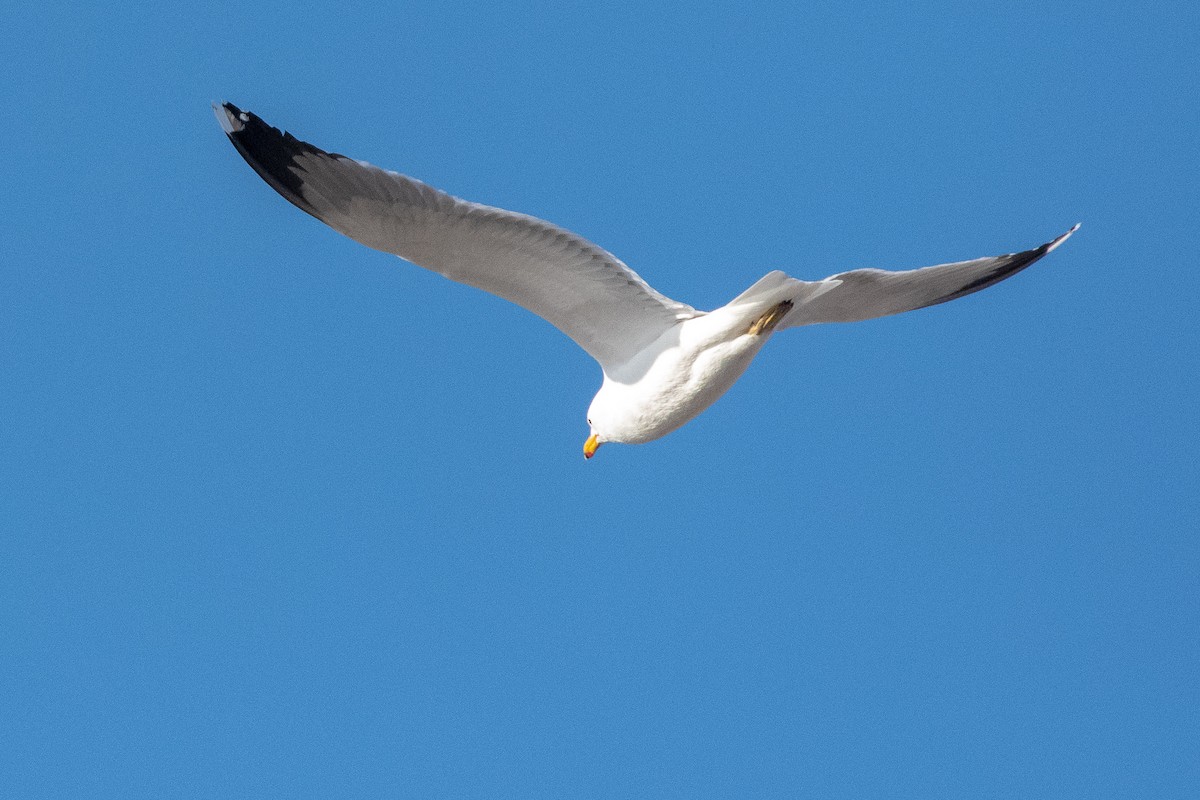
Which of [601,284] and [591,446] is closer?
[601,284]

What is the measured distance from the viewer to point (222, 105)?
24.6 feet

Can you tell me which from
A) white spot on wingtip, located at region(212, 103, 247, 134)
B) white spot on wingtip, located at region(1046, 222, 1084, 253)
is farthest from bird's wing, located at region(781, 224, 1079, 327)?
white spot on wingtip, located at region(212, 103, 247, 134)

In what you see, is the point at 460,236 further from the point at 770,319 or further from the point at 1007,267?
the point at 1007,267

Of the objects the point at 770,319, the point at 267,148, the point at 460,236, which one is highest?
the point at 267,148

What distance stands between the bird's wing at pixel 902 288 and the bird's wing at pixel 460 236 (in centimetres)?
81

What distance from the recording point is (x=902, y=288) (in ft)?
28.3

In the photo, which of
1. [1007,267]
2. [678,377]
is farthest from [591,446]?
[1007,267]

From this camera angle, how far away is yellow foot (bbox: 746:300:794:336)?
7.74 meters

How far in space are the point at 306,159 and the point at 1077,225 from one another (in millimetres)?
4406

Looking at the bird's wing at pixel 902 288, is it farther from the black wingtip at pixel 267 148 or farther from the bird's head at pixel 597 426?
the black wingtip at pixel 267 148

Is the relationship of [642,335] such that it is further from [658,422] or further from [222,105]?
[222,105]

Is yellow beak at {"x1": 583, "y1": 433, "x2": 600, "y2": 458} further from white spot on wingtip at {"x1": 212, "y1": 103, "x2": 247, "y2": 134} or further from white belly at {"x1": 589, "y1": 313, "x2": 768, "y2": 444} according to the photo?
white spot on wingtip at {"x1": 212, "y1": 103, "x2": 247, "y2": 134}

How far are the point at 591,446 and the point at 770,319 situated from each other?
180 cm

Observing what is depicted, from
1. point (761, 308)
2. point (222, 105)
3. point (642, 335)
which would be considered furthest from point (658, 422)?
point (222, 105)
